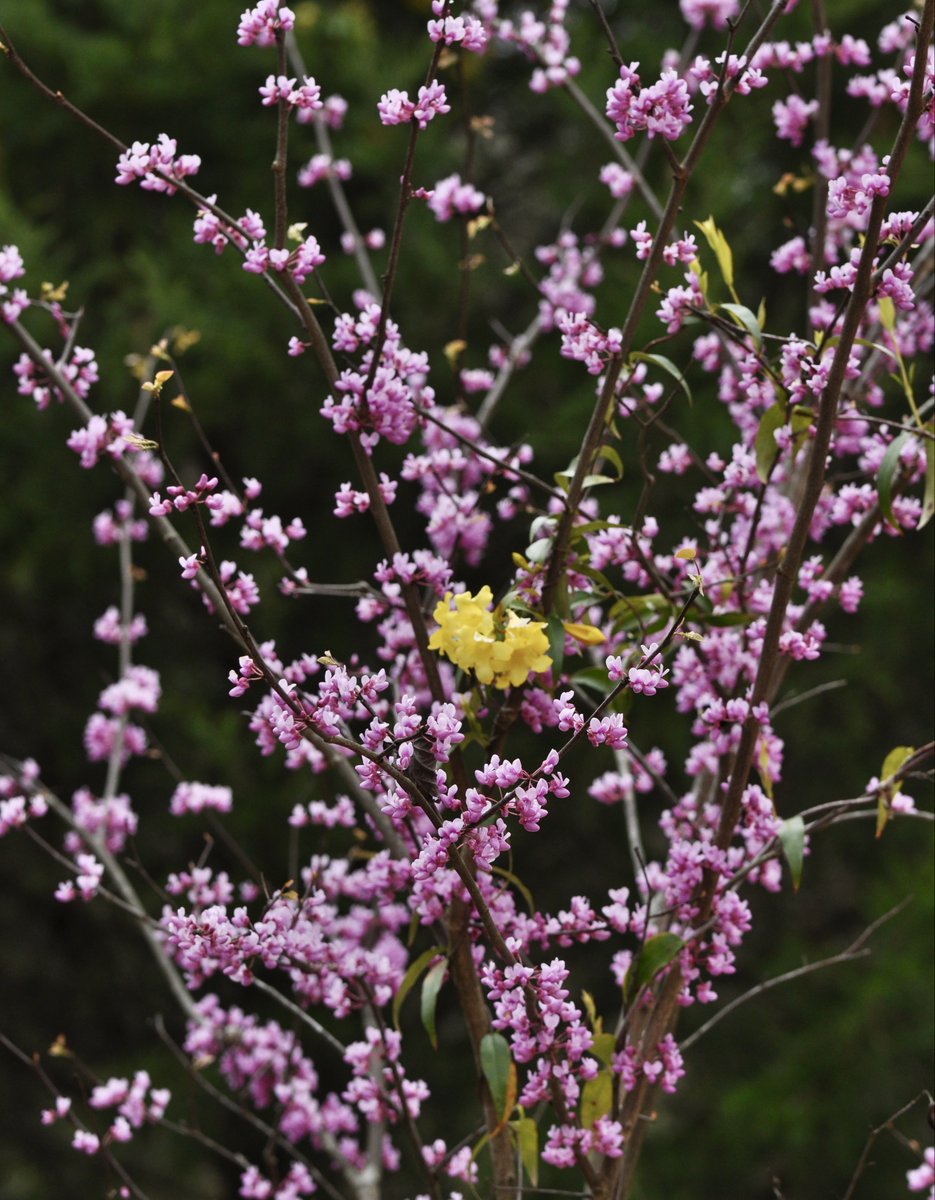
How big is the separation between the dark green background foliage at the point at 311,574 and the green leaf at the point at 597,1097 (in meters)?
2.52

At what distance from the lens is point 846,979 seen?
156 inches

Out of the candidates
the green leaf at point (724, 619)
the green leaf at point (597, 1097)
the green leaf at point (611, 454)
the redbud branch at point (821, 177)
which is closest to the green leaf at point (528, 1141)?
the green leaf at point (597, 1097)

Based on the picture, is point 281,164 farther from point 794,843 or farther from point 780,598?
point 794,843

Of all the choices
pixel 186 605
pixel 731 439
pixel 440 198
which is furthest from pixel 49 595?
pixel 440 198

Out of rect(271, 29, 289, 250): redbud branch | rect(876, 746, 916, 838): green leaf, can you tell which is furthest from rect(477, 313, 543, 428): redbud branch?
rect(876, 746, 916, 838): green leaf

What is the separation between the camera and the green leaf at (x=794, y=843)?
4.37 feet

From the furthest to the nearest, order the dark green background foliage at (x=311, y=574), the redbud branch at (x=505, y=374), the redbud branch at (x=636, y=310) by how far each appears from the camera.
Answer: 1. the dark green background foliage at (x=311, y=574)
2. the redbud branch at (x=505, y=374)
3. the redbud branch at (x=636, y=310)

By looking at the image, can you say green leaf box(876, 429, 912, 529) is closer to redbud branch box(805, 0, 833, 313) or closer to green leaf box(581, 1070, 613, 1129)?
redbud branch box(805, 0, 833, 313)

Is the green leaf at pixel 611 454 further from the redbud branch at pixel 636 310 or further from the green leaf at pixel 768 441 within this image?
the green leaf at pixel 768 441

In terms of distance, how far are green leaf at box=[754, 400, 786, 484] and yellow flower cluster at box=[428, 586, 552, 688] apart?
42cm

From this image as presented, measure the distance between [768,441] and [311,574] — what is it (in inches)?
108

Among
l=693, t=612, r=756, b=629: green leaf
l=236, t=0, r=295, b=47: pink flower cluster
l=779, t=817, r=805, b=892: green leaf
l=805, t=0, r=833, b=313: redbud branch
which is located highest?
l=805, t=0, r=833, b=313: redbud branch

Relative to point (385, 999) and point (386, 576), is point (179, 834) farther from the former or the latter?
point (386, 576)

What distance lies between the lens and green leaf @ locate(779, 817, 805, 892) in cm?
133
